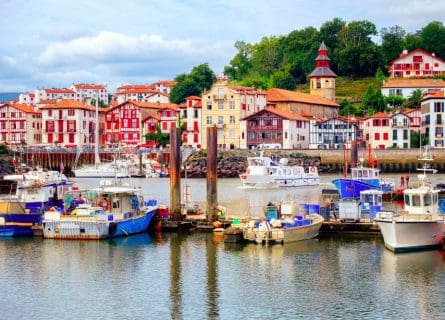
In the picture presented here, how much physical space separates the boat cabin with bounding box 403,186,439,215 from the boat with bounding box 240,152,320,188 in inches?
1776

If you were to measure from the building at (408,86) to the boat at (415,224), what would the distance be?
88.6 meters

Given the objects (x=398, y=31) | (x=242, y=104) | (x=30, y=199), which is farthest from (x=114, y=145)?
(x=30, y=199)

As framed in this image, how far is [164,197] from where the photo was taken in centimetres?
6912

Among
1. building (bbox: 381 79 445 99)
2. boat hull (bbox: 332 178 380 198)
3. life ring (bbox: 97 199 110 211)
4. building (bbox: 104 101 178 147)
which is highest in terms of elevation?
building (bbox: 381 79 445 99)

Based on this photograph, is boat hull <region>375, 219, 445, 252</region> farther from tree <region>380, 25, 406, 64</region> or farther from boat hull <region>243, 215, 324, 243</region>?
tree <region>380, 25, 406, 64</region>

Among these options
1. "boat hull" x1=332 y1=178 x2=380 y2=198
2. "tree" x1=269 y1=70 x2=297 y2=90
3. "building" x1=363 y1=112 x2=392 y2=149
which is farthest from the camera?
"tree" x1=269 y1=70 x2=297 y2=90

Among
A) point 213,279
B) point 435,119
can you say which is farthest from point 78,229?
point 435,119

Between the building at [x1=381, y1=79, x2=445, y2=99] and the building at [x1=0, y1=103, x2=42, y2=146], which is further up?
the building at [x1=381, y1=79, x2=445, y2=99]

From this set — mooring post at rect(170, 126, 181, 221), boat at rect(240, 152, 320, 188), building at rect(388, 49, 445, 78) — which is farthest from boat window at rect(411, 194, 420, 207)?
building at rect(388, 49, 445, 78)

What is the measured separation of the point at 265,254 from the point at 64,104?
101 m

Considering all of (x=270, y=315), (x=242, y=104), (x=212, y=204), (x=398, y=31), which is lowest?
(x=270, y=315)

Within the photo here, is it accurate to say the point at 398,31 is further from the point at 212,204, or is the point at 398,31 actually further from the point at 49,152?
the point at 212,204

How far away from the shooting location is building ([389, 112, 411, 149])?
109250mm

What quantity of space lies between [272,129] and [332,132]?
340 inches
